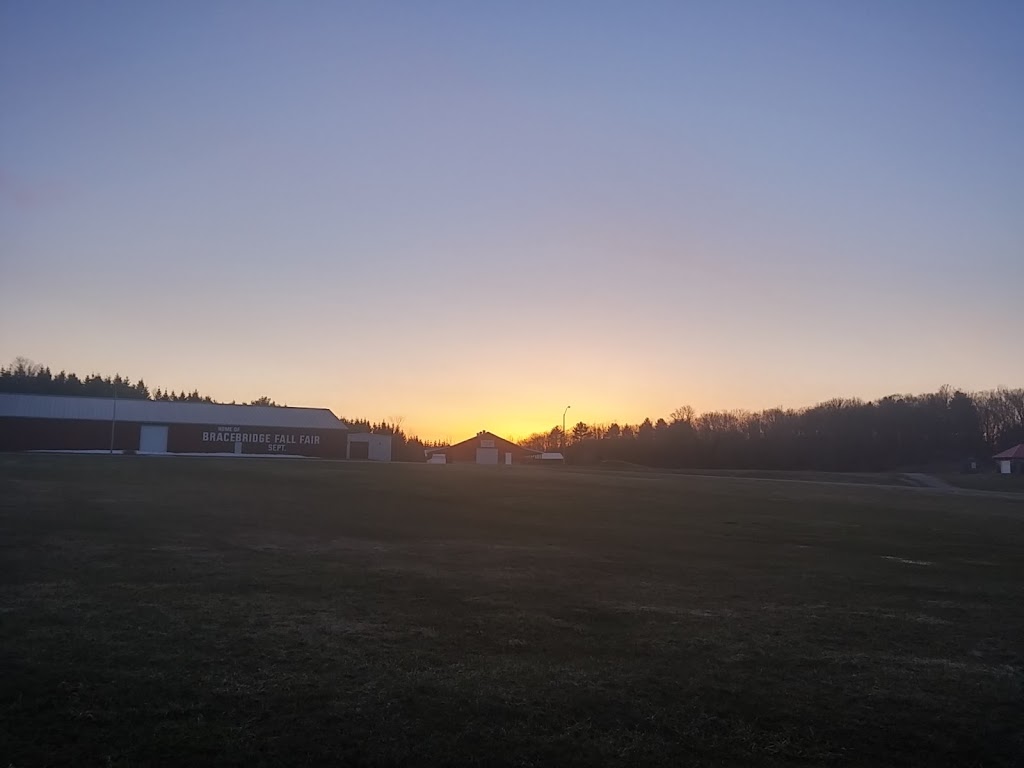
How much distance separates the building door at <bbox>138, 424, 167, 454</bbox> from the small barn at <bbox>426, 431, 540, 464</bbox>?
38.4 meters

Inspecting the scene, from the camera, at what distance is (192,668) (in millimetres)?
7949

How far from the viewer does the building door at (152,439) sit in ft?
271

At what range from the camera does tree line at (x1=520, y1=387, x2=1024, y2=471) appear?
4306 inches

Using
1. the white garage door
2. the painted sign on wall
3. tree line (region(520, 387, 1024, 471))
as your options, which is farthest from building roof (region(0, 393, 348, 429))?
tree line (region(520, 387, 1024, 471))

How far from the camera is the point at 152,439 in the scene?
83.0 metres

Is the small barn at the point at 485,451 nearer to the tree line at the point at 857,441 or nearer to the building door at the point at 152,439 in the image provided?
the tree line at the point at 857,441

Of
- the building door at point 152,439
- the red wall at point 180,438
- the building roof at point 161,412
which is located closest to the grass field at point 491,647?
the red wall at point 180,438

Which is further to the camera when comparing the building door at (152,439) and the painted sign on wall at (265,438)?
the painted sign on wall at (265,438)

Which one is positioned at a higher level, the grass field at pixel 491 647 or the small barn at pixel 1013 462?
the small barn at pixel 1013 462

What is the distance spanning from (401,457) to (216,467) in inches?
2312

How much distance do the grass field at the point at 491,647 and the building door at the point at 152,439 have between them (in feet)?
218

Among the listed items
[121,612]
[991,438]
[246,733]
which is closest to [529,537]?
[121,612]

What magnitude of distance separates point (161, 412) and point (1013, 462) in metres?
94.0

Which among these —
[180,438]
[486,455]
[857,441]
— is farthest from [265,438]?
[857,441]
